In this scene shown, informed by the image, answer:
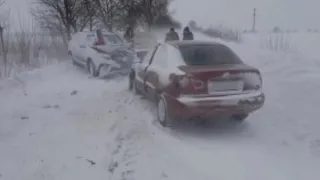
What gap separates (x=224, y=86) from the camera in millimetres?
5973

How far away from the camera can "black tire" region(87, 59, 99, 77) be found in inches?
506

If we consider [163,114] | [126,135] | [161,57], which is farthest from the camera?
[161,57]

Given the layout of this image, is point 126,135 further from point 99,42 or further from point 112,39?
point 112,39

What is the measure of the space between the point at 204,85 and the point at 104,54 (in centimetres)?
722

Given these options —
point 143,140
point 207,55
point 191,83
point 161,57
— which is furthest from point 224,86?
point 161,57

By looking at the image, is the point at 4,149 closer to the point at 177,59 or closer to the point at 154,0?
the point at 177,59

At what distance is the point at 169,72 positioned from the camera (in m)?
6.39

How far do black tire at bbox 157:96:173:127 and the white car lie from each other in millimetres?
5450

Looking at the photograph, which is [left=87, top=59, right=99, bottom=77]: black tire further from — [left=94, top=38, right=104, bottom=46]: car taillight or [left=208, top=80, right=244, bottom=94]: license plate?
[left=208, top=80, right=244, bottom=94]: license plate

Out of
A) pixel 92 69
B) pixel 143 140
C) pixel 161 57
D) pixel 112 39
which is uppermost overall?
pixel 112 39

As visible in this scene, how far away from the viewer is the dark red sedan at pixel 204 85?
19.4 ft

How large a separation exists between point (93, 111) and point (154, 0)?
21.8m

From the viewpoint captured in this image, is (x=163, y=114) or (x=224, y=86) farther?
(x=163, y=114)

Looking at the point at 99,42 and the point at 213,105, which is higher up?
the point at 99,42
